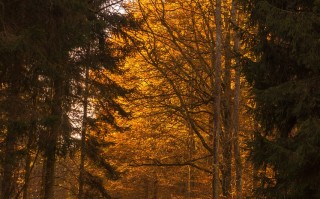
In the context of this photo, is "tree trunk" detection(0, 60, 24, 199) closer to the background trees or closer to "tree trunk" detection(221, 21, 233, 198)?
the background trees

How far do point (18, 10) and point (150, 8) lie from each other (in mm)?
5282

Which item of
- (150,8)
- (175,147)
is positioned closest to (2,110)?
(150,8)

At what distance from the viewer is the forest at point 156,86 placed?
23.9ft

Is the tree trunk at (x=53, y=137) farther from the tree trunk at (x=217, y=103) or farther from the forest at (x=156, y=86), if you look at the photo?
the tree trunk at (x=217, y=103)

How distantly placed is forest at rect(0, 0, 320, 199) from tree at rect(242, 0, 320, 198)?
0.07 ft

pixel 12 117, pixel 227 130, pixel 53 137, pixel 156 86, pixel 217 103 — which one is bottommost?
pixel 53 137

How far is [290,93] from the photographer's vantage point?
721 cm

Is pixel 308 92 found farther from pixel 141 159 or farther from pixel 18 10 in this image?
pixel 141 159

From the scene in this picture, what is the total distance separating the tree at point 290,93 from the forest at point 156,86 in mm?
20

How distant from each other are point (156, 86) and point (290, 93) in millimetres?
6817

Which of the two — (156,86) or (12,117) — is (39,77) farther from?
(156,86)

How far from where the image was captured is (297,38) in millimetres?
7133

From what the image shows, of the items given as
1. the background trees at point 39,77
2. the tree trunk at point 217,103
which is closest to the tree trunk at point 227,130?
the tree trunk at point 217,103

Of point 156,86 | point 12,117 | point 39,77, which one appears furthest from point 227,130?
point 12,117
